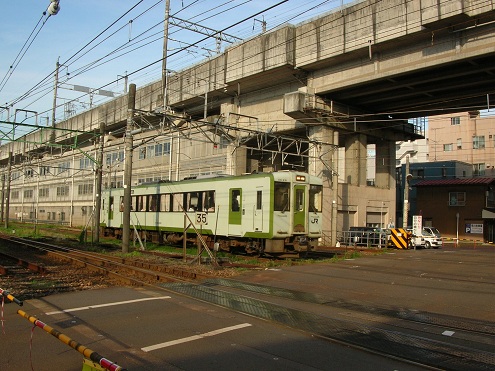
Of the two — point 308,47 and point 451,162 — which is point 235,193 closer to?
point 308,47

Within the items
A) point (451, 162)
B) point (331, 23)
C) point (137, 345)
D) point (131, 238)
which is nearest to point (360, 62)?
point (331, 23)

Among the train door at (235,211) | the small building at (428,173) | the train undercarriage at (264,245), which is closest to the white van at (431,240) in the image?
the train undercarriage at (264,245)

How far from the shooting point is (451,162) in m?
54.3

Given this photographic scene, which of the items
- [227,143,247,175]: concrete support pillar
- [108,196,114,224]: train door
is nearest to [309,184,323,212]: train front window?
[108,196,114,224]: train door

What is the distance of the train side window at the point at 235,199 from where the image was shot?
61.2 feet

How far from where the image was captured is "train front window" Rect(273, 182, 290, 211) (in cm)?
1744

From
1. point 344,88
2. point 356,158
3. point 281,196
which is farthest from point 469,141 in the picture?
point 281,196

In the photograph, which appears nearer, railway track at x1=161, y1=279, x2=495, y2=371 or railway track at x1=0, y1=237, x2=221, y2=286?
Result: railway track at x1=161, y1=279, x2=495, y2=371

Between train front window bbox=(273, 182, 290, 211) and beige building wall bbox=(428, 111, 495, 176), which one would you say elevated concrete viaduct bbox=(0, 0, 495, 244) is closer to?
train front window bbox=(273, 182, 290, 211)

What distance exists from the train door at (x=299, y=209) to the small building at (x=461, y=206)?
104 feet

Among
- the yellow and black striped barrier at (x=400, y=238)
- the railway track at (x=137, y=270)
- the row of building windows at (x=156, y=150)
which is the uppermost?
the row of building windows at (x=156, y=150)

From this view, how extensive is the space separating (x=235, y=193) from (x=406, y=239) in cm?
1375

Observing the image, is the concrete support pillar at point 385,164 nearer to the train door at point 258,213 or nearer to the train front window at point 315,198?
the train front window at point 315,198

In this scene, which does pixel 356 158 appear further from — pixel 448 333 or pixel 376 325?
pixel 448 333
